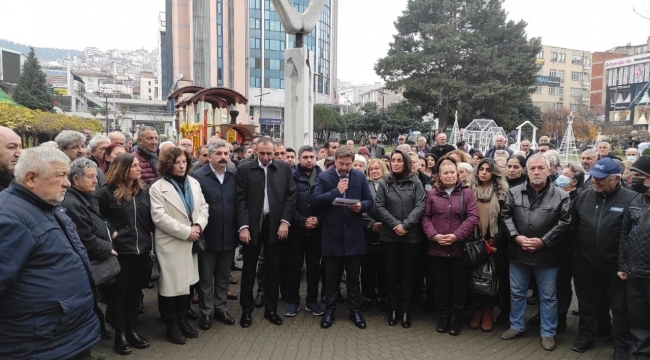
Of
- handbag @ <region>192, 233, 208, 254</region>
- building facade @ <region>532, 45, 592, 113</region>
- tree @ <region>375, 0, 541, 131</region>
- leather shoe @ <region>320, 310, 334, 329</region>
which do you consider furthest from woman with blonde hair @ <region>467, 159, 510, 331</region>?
building facade @ <region>532, 45, 592, 113</region>

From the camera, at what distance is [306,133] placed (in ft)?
28.6

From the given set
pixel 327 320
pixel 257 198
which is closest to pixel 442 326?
pixel 327 320

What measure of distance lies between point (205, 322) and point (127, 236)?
144 cm

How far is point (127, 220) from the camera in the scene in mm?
4426

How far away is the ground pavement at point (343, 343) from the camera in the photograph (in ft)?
14.9

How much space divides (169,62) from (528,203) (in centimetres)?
9126

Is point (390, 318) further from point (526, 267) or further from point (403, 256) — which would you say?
point (526, 267)

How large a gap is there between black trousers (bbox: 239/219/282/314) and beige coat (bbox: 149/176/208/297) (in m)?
0.78

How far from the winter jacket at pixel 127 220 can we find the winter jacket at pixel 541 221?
395cm

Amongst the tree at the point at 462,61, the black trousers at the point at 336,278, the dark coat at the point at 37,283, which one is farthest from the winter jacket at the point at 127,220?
the tree at the point at 462,61

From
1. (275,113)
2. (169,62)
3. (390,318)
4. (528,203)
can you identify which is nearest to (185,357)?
(390,318)

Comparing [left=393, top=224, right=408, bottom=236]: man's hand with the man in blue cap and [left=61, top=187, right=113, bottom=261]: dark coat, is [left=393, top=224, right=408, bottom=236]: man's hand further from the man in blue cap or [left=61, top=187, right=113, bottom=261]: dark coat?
[left=61, top=187, right=113, bottom=261]: dark coat

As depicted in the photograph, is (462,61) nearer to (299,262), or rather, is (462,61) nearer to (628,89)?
(299,262)

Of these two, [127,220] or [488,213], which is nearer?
[127,220]
